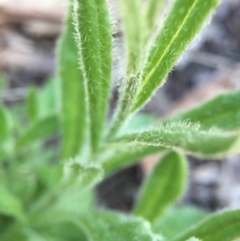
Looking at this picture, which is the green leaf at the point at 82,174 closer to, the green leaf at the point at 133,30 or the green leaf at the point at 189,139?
the green leaf at the point at 189,139

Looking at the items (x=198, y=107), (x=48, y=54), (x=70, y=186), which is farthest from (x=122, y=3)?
(x=48, y=54)

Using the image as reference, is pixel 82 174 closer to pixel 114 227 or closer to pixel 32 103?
pixel 114 227

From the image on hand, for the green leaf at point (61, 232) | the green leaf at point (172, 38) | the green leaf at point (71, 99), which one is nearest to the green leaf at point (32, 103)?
the green leaf at point (71, 99)

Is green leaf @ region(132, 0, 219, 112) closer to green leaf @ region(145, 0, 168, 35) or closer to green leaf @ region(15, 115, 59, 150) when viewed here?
green leaf @ region(145, 0, 168, 35)

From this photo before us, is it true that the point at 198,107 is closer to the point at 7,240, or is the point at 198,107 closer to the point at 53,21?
the point at 7,240

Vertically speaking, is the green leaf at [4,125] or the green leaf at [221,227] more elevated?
the green leaf at [4,125]
